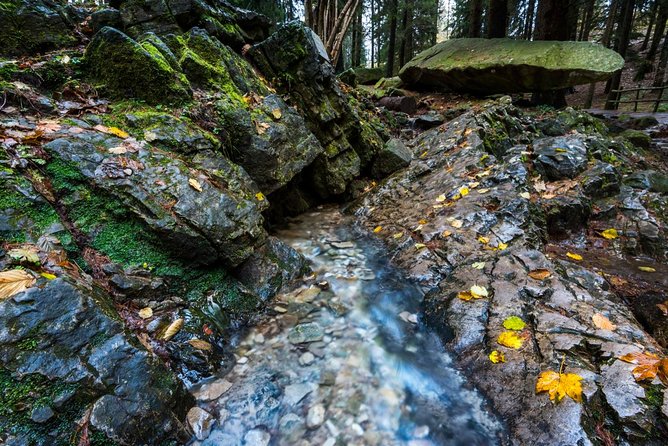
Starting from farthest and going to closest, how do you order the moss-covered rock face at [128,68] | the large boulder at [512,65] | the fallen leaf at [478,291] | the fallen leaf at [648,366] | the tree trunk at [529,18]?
the tree trunk at [529,18]
the large boulder at [512,65]
the moss-covered rock face at [128,68]
the fallen leaf at [478,291]
the fallen leaf at [648,366]

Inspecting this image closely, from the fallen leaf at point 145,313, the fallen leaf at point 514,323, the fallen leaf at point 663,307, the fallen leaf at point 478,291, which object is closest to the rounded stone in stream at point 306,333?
the fallen leaf at point 145,313

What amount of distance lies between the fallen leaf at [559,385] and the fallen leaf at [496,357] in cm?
27

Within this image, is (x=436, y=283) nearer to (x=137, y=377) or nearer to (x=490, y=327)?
(x=490, y=327)

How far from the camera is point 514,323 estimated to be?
102 inches

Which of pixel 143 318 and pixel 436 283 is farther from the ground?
pixel 143 318

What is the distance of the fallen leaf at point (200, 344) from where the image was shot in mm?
2588

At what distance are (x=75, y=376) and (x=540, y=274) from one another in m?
3.60

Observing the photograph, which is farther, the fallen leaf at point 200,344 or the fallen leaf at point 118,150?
the fallen leaf at point 118,150

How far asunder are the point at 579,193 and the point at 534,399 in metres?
3.61

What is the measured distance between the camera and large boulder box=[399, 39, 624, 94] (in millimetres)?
8180

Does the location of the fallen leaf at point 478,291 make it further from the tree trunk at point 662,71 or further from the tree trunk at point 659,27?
the tree trunk at point 659,27

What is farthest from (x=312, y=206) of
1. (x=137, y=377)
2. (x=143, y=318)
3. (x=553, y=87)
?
(x=553, y=87)

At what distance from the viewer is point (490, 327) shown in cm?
267

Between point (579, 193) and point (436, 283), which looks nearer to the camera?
point (436, 283)
